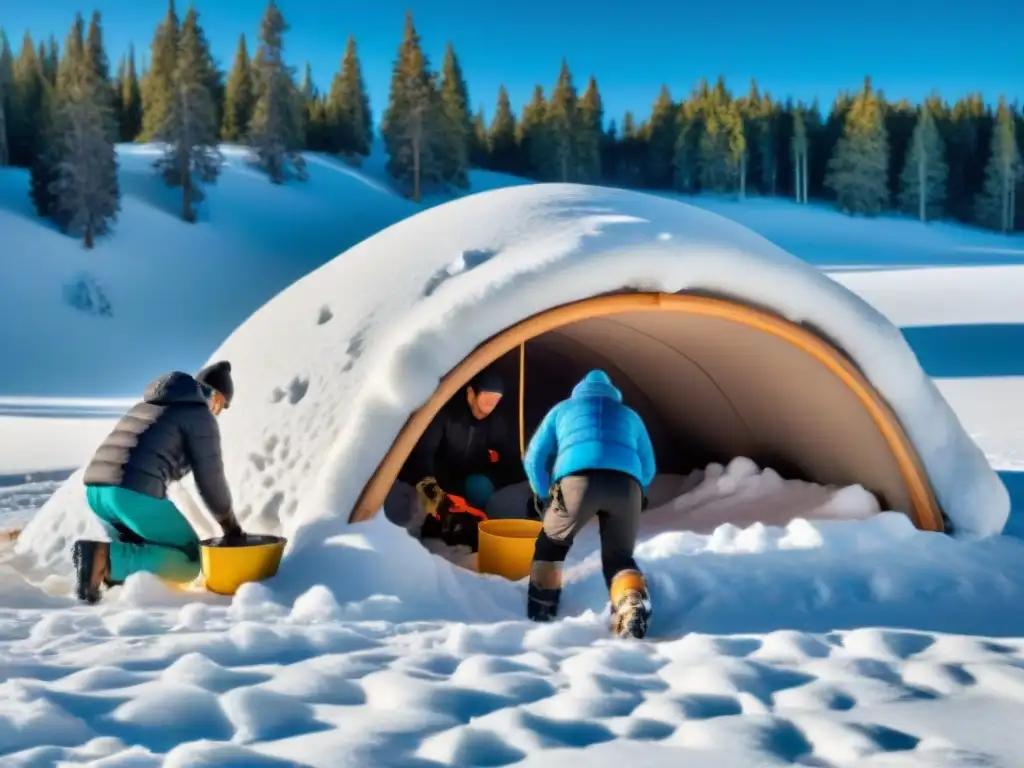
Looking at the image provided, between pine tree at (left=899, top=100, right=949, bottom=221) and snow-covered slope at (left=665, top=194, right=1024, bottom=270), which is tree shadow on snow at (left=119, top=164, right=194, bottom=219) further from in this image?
pine tree at (left=899, top=100, right=949, bottom=221)

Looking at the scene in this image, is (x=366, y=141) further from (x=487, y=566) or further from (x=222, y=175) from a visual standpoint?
(x=487, y=566)

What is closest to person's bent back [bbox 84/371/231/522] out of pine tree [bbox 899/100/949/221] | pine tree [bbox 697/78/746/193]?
pine tree [bbox 899/100/949/221]

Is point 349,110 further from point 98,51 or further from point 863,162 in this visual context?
point 863,162

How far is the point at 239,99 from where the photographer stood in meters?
40.8

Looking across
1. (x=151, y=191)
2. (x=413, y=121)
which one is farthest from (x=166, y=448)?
(x=413, y=121)

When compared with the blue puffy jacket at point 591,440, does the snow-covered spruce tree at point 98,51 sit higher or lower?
higher

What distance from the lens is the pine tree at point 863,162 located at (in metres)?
42.8

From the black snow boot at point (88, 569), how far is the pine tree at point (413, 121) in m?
33.8

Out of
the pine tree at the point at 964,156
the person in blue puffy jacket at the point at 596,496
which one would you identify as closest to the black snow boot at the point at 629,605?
the person in blue puffy jacket at the point at 596,496

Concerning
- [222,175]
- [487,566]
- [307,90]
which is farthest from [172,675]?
[307,90]

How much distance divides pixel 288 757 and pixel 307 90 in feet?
207

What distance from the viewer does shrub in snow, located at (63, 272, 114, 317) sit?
22.6 m

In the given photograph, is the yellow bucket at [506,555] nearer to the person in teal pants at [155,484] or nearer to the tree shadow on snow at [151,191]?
the person in teal pants at [155,484]

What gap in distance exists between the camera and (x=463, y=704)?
257 centimetres
